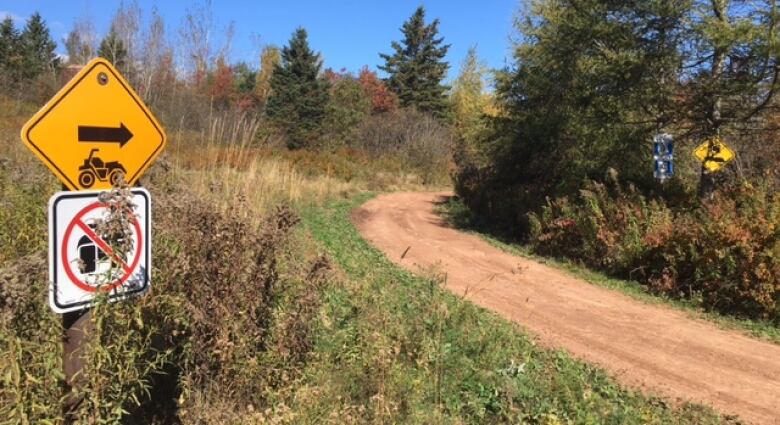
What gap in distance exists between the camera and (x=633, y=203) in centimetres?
1027

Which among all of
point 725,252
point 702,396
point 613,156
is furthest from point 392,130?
point 702,396

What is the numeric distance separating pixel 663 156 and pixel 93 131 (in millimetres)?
10568

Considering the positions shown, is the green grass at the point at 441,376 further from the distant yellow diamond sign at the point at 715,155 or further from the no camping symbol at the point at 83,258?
the distant yellow diamond sign at the point at 715,155

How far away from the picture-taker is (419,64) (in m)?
52.6

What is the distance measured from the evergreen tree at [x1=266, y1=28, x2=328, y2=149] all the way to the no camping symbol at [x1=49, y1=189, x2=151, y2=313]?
39194 mm

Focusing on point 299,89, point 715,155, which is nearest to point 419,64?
point 299,89

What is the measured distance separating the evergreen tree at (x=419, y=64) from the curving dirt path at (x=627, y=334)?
42.2 metres

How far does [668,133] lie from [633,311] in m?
4.80

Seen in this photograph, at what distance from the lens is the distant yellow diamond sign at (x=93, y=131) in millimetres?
2570

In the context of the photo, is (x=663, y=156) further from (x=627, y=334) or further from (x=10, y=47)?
(x=10, y=47)

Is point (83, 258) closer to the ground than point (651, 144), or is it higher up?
closer to the ground

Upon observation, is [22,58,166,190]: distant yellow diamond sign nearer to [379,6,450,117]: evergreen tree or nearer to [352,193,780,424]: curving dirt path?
[352,193,780,424]: curving dirt path

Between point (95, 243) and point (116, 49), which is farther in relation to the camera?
point (116, 49)

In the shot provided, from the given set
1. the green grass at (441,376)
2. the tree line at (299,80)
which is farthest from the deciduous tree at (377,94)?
the green grass at (441,376)
